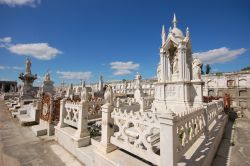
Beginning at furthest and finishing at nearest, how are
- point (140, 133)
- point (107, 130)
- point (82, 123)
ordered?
point (82, 123) → point (107, 130) → point (140, 133)

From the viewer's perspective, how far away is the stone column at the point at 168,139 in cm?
286

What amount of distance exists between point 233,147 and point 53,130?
33.0 feet

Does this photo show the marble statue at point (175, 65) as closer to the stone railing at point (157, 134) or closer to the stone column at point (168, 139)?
the stone railing at point (157, 134)

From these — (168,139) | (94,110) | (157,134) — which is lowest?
(157,134)

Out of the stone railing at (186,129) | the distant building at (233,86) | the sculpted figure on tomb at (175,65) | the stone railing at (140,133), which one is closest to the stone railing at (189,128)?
the stone railing at (186,129)

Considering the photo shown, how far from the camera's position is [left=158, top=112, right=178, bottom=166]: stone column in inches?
112

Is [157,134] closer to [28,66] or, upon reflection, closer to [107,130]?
[107,130]

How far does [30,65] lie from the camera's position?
85.3 feet

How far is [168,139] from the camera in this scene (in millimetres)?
2904

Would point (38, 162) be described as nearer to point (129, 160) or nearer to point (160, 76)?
point (129, 160)

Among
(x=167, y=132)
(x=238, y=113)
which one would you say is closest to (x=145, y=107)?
(x=167, y=132)

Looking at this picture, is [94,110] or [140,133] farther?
[94,110]

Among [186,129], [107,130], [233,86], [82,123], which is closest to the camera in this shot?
[186,129]

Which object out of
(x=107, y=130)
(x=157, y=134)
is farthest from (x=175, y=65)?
(x=107, y=130)
